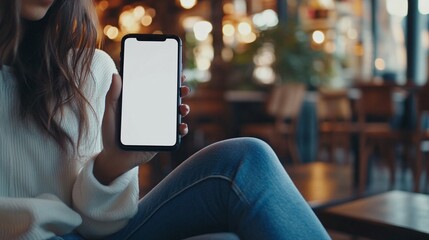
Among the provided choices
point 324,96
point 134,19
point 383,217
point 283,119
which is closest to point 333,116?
point 324,96

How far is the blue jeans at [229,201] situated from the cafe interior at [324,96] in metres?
0.50

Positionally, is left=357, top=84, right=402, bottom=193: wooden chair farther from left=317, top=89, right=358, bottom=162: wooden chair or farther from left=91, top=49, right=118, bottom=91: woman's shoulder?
left=91, top=49, right=118, bottom=91: woman's shoulder

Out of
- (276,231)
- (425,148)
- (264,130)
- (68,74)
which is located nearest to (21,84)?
(68,74)

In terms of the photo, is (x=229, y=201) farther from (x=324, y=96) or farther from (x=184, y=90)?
(x=324, y=96)

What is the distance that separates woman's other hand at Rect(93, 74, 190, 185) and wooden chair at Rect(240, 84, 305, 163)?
4.90 metres

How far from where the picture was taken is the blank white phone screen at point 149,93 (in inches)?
34.4

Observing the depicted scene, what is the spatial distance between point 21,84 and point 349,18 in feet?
28.1

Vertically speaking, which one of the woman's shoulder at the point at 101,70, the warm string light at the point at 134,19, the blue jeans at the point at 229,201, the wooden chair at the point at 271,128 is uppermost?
the warm string light at the point at 134,19

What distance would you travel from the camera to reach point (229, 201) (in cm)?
92

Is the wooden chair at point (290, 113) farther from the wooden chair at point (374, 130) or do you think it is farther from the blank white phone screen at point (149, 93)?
the blank white phone screen at point (149, 93)

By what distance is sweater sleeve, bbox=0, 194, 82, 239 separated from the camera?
2.73 ft

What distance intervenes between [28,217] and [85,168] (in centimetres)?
12

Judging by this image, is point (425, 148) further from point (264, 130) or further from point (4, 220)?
point (4, 220)

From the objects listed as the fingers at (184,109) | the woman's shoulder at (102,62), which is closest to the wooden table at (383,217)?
the fingers at (184,109)
